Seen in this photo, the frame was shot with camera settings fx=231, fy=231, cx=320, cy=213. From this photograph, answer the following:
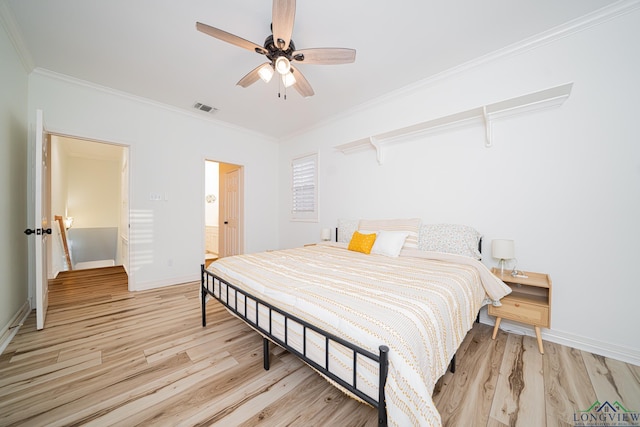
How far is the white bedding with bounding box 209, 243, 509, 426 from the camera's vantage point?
942 millimetres

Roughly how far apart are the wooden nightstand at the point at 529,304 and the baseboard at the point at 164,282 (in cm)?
419

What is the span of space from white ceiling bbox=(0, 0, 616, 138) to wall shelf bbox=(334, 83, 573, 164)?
0.61m

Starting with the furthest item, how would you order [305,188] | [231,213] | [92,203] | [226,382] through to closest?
[92,203] → [231,213] → [305,188] → [226,382]

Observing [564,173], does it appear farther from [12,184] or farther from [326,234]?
[12,184]

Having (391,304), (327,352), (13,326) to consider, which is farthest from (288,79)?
(13,326)

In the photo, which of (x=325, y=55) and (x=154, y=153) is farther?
(x=154, y=153)

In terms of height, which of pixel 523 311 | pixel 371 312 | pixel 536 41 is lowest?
pixel 523 311

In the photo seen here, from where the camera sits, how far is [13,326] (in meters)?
2.17

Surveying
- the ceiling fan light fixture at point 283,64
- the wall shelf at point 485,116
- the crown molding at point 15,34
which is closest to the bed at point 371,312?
the wall shelf at point 485,116

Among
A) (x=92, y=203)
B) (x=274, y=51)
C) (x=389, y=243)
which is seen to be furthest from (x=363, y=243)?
(x=92, y=203)

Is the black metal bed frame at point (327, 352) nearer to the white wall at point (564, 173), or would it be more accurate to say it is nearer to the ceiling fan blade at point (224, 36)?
the white wall at point (564, 173)

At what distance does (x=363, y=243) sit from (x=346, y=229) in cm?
69

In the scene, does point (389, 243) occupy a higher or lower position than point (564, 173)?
lower

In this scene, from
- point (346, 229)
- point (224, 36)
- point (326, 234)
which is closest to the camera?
point (224, 36)
